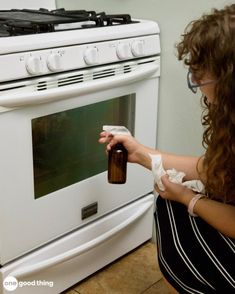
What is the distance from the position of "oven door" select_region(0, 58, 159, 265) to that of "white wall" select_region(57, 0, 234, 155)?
0.04 metres

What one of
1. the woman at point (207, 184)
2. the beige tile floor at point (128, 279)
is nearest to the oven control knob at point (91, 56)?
the woman at point (207, 184)

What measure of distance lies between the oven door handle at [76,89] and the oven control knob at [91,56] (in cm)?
5

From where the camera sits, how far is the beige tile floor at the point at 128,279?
1.52 meters

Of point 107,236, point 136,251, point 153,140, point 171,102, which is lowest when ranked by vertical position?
point 136,251

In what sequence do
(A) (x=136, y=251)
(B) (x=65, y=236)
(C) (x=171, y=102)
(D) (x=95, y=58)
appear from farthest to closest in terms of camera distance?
1. (A) (x=136, y=251)
2. (C) (x=171, y=102)
3. (B) (x=65, y=236)
4. (D) (x=95, y=58)

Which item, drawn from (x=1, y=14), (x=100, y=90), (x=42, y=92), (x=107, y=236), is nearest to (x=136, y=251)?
(x=107, y=236)

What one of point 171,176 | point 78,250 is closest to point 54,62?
point 171,176

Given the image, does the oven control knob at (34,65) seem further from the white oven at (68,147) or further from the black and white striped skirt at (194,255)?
the black and white striped skirt at (194,255)

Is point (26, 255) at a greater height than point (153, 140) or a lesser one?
lesser

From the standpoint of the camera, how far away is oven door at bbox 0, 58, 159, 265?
118cm

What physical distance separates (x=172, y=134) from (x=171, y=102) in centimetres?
11

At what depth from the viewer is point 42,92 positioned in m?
1.17

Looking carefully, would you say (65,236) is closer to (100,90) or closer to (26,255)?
(26,255)

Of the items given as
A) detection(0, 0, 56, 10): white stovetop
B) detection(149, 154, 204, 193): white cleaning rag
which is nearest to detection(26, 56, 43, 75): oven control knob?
detection(149, 154, 204, 193): white cleaning rag
